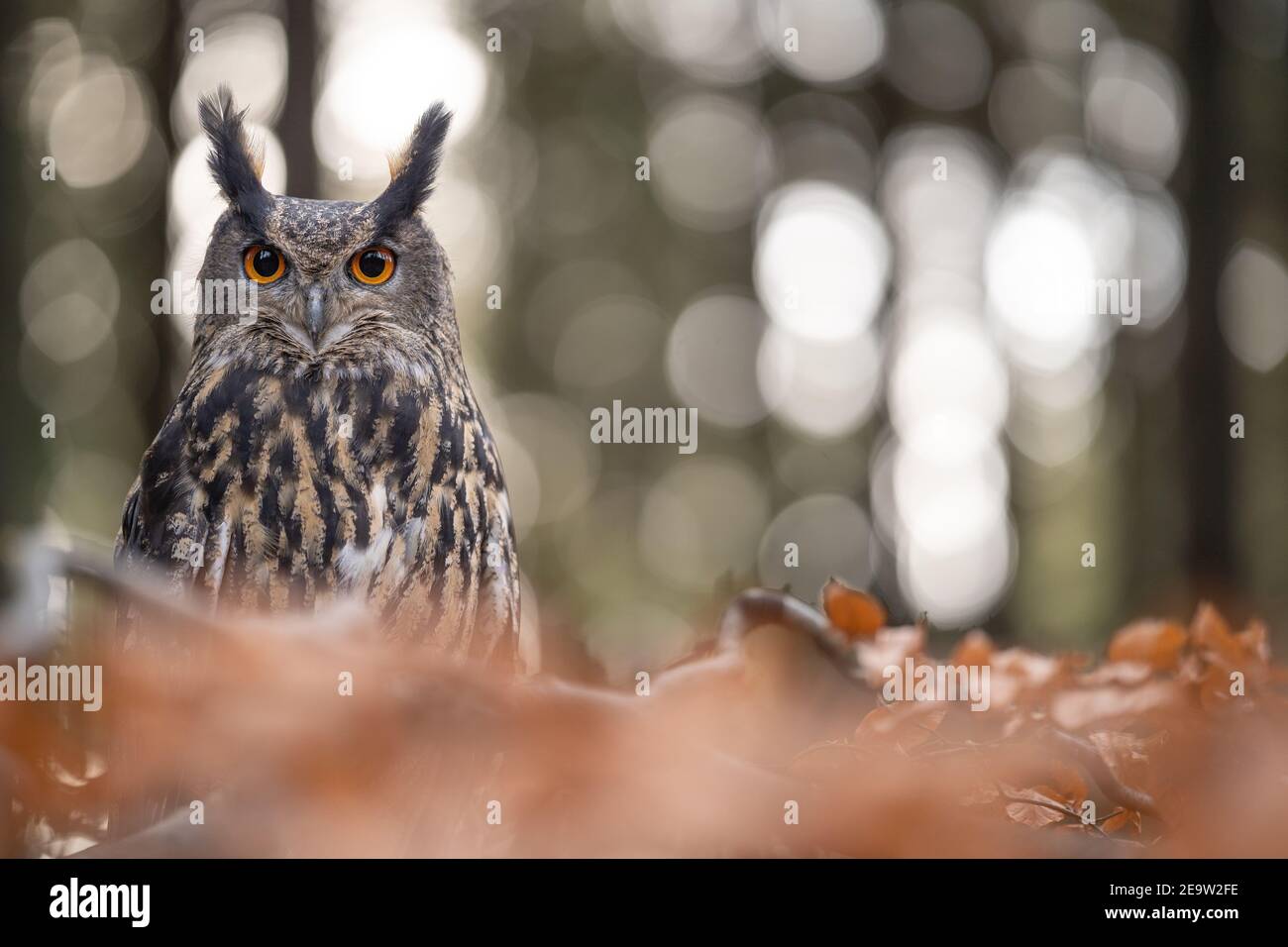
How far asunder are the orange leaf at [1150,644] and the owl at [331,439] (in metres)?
1.00

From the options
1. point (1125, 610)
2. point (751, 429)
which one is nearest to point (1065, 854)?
point (1125, 610)

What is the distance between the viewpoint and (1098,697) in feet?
2.48

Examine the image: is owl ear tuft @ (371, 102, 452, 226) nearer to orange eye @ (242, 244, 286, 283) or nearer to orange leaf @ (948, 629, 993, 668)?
orange eye @ (242, 244, 286, 283)

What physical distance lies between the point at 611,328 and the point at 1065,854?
560cm

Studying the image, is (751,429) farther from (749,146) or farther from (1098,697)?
(1098,697)

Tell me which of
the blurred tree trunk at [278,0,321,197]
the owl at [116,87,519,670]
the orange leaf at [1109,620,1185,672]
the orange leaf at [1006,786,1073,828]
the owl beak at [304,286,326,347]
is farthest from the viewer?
the blurred tree trunk at [278,0,321,197]

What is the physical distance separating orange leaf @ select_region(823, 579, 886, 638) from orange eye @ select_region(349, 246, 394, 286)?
124 centimetres

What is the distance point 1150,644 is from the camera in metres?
0.81

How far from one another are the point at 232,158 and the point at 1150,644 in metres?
1.73

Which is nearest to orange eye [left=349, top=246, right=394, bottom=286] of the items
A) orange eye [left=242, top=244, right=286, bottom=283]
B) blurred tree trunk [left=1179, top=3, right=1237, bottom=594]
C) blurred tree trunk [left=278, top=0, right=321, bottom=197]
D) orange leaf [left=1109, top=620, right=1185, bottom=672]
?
orange eye [left=242, top=244, right=286, bottom=283]

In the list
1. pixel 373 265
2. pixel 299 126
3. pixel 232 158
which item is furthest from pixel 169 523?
pixel 299 126

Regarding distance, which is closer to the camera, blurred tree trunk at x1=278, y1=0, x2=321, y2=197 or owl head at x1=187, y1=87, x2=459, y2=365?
owl head at x1=187, y1=87, x2=459, y2=365

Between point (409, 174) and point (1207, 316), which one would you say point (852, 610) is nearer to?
point (409, 174)

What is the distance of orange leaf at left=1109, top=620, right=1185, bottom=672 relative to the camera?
0.79 metres
